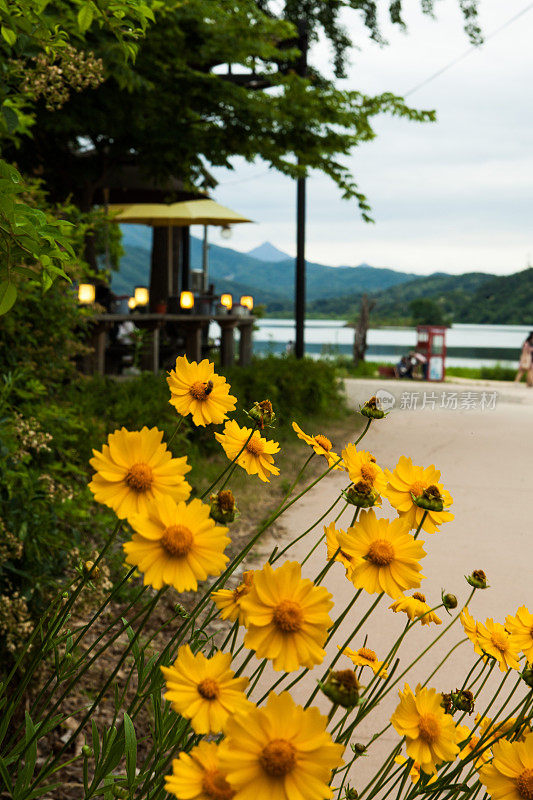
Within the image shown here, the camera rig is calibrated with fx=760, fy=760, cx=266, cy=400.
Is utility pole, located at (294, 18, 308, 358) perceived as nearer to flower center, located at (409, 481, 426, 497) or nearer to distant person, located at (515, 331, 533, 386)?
distant person, located at (515, 331, 533, 386)

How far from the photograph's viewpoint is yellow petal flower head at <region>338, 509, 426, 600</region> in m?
0.74

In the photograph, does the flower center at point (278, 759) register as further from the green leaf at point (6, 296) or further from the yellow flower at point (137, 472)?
the green leaf at point (6, 296)

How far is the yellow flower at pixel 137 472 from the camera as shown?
2.26 feet

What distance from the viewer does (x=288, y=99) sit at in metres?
7.75

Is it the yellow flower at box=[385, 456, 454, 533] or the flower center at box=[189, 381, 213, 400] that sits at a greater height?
the flower center at box=[189, 381, 213, 400]

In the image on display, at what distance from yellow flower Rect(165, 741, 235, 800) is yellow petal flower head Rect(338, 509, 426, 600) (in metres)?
0.23

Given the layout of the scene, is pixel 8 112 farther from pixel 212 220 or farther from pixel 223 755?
pixel 212 220

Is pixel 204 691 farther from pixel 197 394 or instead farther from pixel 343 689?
pixel 197 394

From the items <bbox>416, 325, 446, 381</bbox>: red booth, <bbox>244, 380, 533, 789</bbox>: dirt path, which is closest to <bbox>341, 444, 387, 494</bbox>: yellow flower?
<bbox>244, 380, 533, 789</bbox>: dirt path

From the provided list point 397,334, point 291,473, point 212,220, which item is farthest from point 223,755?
point 397,334

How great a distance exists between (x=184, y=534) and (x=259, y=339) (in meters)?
14.0

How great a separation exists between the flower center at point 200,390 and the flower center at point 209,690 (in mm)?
359

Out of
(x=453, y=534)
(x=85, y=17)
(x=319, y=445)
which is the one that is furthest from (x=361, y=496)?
(x=453, y=534)

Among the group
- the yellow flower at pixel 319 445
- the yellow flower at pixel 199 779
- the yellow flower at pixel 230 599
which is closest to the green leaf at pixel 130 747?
the yellow flower at pixel 230 599
